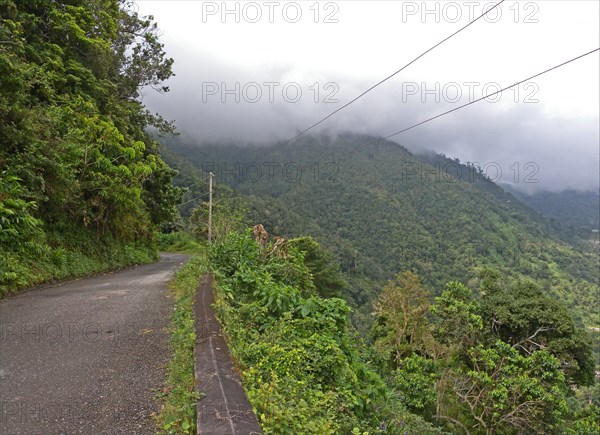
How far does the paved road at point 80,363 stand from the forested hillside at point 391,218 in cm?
4308

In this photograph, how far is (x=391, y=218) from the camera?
11831 cm

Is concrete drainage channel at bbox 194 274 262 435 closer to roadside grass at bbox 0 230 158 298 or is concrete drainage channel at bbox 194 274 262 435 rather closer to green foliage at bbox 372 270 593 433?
roadside grass at bbox 0 230 158 298

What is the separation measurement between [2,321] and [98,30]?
13254 mm

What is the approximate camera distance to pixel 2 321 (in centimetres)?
516

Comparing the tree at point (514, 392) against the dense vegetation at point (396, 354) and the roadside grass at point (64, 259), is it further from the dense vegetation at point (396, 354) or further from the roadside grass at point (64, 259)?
the roadside grass at point (64, 259)

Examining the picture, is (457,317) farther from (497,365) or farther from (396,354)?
(396,354)

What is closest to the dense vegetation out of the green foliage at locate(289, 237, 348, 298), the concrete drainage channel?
the concrete drainage channel

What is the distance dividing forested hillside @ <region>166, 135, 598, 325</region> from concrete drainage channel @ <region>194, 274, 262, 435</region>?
4446cm

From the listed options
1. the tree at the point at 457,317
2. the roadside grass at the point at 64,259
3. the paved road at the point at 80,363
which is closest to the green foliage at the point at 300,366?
the paved road at the point at 80,363

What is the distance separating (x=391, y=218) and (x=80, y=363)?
118 m

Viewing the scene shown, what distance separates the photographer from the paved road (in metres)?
2.80

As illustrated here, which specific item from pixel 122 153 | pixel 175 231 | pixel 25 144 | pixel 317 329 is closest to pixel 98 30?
pixel 122 153

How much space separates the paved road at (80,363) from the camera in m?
2.80

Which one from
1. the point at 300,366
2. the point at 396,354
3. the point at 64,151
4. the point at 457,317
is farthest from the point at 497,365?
the point at 64,151
